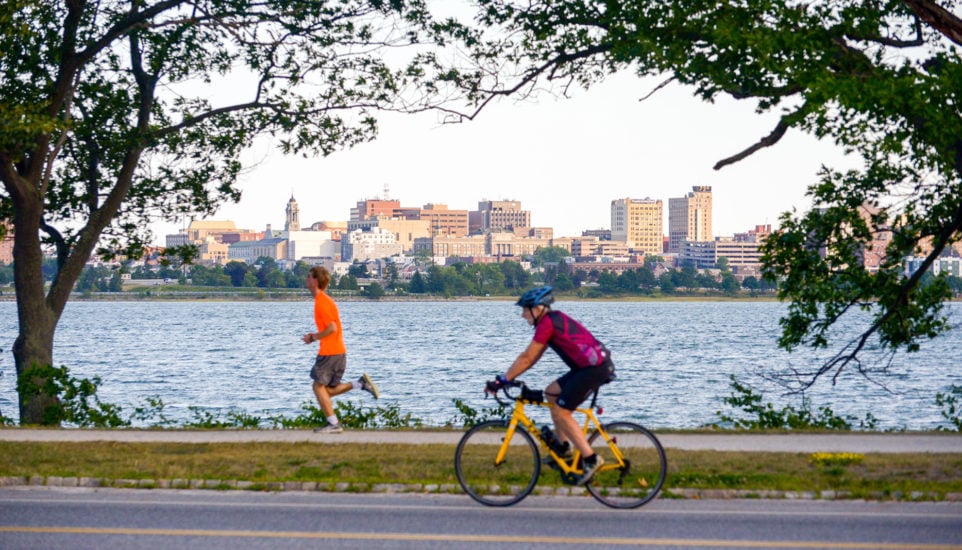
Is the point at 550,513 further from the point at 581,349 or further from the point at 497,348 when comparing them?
the point at 497,348

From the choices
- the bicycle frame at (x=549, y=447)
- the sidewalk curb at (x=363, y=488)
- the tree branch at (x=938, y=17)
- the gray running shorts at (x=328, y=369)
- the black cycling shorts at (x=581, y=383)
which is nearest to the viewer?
the black cycling shorts at (x=581, y=383)

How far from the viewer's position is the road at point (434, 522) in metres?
8.57

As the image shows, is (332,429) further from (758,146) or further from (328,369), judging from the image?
(758,146)

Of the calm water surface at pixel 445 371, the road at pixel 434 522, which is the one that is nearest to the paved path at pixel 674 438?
the road at pixel 434 522

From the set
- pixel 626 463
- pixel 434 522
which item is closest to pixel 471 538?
pixel 434 522

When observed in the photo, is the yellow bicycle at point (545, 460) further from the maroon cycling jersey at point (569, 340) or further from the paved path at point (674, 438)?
the paved path at point (674, 438)

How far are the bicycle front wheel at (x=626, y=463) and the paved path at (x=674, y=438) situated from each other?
3185mm

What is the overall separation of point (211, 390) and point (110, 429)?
25570mm

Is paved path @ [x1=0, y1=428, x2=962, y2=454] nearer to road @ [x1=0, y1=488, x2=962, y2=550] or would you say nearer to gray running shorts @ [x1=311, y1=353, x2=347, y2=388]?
gray running shorts @ [x1=311, y1=353, x2=347, y2=388]

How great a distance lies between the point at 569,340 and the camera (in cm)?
994

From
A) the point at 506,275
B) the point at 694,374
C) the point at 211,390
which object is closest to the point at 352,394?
the point at 211,390

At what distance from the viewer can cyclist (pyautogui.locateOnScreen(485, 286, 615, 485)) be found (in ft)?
32.3

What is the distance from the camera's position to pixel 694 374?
49219mm

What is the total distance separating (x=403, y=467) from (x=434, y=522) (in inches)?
102
